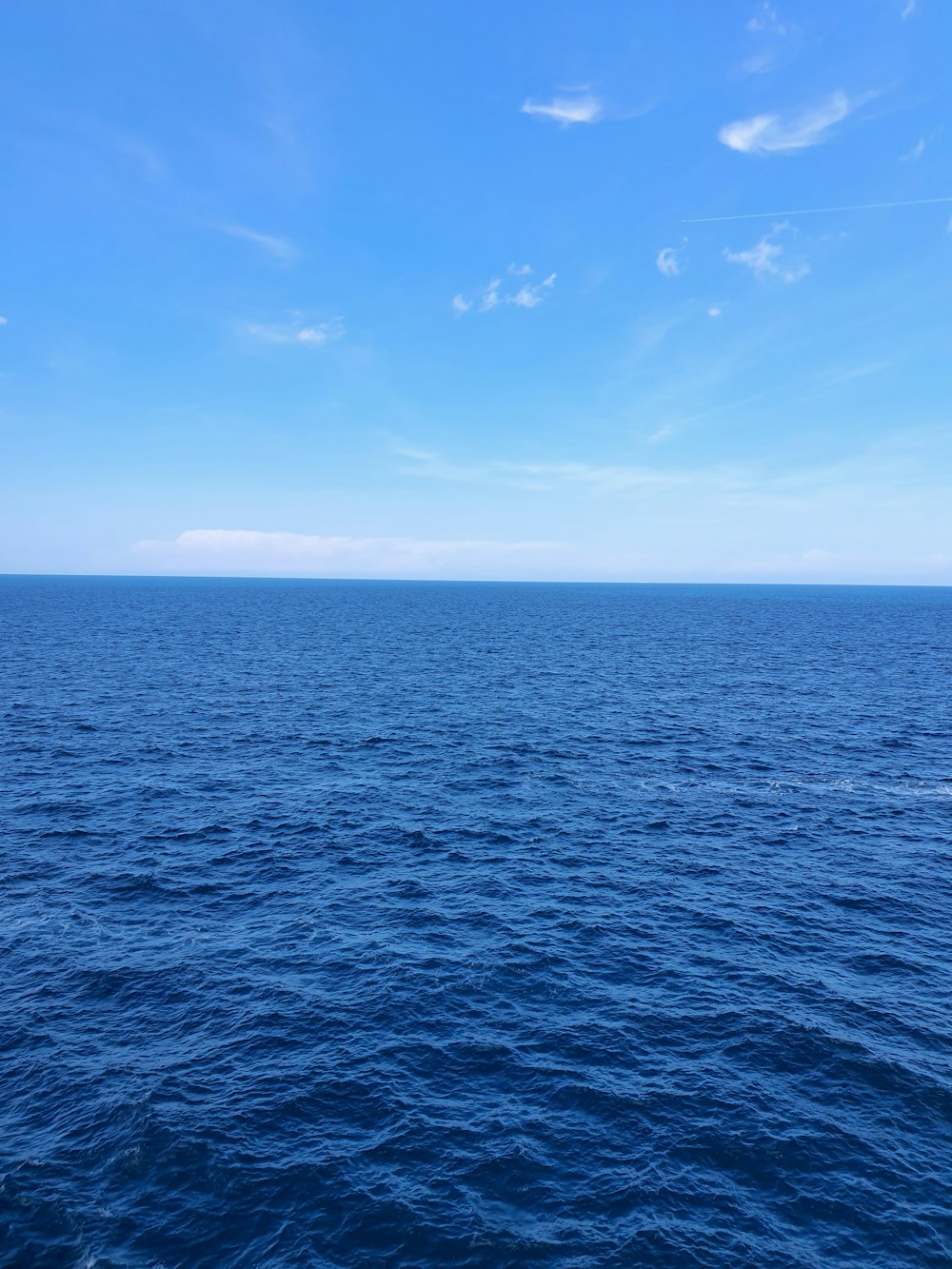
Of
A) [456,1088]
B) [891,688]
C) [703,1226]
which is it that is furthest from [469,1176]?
[891,688]

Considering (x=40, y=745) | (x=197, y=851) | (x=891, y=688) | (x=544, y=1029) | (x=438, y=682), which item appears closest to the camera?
(x=544, y=1029)

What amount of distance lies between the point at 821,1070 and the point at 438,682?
104 metres

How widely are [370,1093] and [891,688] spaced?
4803 inches

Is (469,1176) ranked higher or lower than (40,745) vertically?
lower

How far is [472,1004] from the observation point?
4144 cm

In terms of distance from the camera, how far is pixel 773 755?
3410 inches

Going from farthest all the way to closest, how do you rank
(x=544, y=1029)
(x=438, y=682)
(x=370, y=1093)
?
(x=438, y=682), (x=544, y=1029), (x=370, y=1093)

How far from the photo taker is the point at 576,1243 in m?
27.6

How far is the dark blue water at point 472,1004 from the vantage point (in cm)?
2884

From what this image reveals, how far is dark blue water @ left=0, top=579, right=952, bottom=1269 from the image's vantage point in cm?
2884

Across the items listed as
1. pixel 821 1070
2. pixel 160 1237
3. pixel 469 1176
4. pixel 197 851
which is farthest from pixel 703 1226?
pixel 197 851

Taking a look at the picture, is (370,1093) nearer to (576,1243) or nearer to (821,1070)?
(576,1243)

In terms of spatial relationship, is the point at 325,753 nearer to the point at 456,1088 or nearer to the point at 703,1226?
the point at 456,1088

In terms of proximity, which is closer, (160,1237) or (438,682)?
(160,1237)
